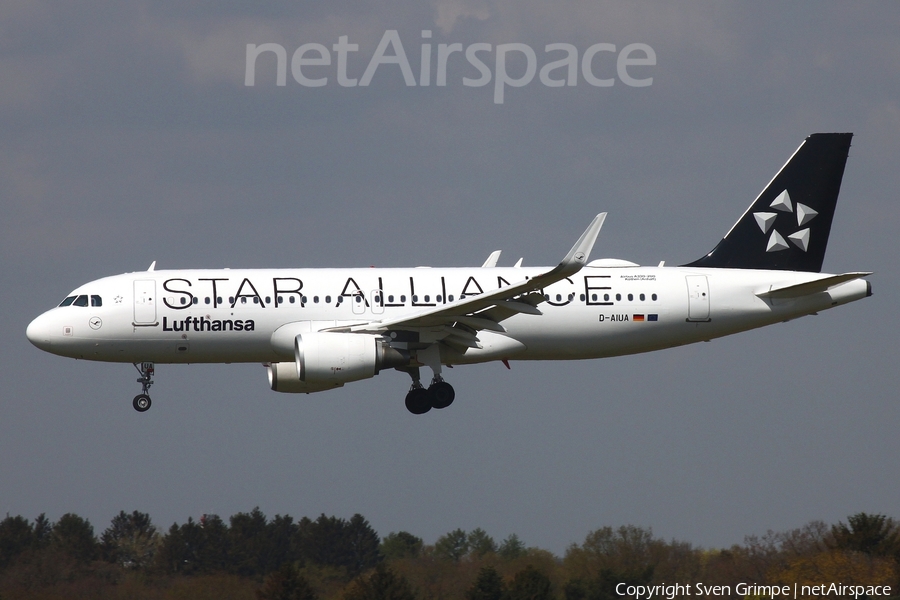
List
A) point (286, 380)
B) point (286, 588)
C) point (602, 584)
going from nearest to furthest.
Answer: point (286, 380) < point (286, 588) < point (602, 584)

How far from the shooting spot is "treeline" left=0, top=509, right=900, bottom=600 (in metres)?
45.3

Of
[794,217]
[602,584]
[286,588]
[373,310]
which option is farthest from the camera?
[602,584]

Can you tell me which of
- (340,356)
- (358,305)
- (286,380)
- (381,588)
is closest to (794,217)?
(358,305)

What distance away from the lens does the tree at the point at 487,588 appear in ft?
144

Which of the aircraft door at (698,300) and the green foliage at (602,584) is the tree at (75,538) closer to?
the green foliage at (602,584)

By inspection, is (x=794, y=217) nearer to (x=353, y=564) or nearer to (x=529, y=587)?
(x=529, y=587)

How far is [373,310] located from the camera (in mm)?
36094

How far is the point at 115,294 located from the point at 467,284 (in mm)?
10306

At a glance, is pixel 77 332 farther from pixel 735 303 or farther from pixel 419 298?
pixel 735 303

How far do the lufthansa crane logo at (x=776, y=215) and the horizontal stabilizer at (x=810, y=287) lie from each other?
2.53 metres

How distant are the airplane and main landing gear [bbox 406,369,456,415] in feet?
0.14

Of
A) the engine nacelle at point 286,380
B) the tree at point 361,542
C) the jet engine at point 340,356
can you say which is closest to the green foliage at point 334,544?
the tree at point 361,542

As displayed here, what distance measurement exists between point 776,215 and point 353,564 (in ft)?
90.0

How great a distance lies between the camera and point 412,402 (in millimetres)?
36812
